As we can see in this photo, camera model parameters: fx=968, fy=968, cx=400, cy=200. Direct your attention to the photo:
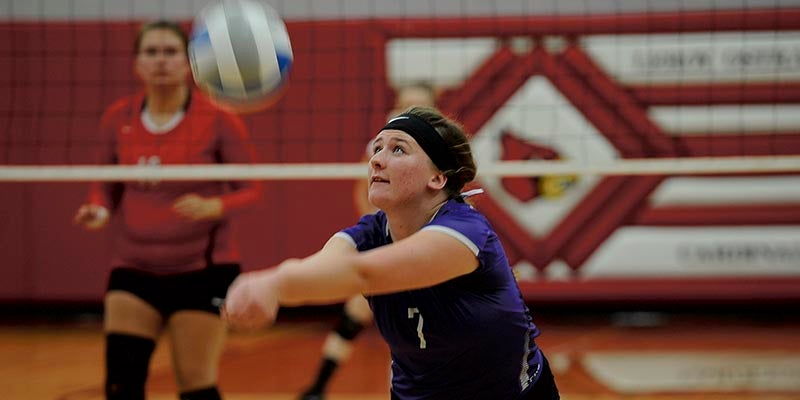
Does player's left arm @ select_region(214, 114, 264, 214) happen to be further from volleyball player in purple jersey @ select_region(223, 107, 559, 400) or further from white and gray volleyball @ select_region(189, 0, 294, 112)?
volleyball player in purple jersey @ select_region(223, 107, 559, 400)

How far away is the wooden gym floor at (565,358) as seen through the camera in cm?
589

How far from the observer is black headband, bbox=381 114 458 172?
270cm

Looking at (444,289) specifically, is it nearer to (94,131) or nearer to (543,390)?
(543,390)

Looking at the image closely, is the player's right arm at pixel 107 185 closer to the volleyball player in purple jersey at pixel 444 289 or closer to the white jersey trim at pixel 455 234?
the volleyball player in purple jersey at pixel 444 289

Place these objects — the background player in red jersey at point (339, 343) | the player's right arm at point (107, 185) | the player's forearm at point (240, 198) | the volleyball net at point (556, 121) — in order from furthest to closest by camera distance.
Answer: the volleyball net at point (556, 121), the background player in red jersey at point (339, 343), the player's right arm at point (107, 185), the player's forearm at point (240, 198)

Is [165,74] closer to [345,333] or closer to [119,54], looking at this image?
[345,333]

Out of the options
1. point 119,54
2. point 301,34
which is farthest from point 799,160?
point 119,54

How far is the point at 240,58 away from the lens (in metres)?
3.49

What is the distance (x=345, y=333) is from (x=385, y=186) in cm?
317

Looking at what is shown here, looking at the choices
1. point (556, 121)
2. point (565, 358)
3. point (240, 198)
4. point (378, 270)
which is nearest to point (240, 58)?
point (240, 198)

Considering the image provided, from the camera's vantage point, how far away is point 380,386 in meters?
6.14

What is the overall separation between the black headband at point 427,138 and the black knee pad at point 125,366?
166 cm

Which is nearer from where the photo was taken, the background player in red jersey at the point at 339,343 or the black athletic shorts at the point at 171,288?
the black athletic shorts at the point at 171,288

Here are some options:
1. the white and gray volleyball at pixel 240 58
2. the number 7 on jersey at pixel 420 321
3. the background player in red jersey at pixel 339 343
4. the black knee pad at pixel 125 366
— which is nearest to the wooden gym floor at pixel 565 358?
the background player in red jersey at pixel 339 343
